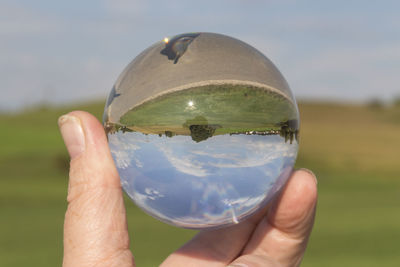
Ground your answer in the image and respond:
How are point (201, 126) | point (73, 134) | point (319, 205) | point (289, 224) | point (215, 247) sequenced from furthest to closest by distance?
point (319, 205), point (215, 247), point (289, 224), point (73, 134), point (201, 126)

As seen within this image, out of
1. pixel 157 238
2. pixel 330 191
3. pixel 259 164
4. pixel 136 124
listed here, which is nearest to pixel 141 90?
pixel 136 124

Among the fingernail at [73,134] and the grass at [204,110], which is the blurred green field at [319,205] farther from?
the grass at [204,110]

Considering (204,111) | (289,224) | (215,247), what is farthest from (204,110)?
A: (215,247)

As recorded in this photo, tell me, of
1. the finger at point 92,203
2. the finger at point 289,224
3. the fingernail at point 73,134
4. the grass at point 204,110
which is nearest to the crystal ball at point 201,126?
the grass at point 204,110

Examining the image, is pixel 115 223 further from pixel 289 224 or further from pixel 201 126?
pixel 289 224

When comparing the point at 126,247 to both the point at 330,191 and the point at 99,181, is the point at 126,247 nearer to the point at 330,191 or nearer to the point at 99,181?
the point at 99,181

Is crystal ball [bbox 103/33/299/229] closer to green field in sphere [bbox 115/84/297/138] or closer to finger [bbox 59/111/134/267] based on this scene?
green field in sphere [bbox 115/84/297/138]
